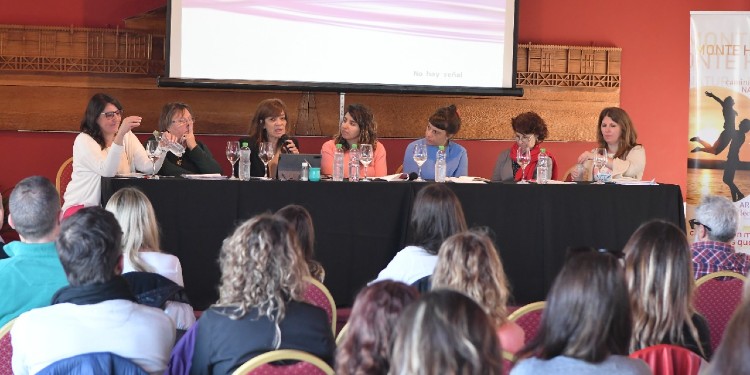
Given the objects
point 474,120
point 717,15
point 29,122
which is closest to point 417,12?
point 474,120

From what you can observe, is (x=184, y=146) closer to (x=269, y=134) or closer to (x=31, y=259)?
(x=269, y=134)

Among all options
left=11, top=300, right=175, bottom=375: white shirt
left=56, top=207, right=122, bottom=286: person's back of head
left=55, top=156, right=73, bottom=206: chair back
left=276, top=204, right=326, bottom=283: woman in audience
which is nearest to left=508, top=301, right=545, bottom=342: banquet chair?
left=276, top=204, right=326, bottom=283: woman in audience

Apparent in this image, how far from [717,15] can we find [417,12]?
2362mm

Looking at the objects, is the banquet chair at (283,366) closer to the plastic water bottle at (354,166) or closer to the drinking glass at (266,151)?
the plastic water bottle at (354,166)

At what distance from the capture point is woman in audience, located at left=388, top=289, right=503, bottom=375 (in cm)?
159

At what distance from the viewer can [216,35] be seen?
6.45 metres

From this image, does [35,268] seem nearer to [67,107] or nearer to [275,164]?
[275,164]

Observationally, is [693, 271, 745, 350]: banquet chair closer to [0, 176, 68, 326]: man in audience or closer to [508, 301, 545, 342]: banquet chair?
[508, 301, 545, 342]: banquet chair

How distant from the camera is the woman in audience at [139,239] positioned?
325 cm

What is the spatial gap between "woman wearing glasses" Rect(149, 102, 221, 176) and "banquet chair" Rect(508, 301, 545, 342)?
2965mm

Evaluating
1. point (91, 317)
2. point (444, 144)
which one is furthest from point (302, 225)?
point (444, 144)

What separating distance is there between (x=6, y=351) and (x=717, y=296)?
7.81 feet

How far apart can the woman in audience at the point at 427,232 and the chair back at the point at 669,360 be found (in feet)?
4.15

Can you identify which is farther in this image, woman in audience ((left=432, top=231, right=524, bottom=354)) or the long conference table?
the long conference table
